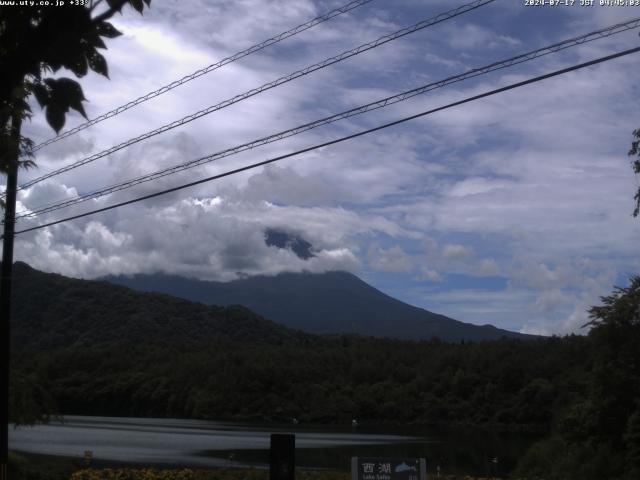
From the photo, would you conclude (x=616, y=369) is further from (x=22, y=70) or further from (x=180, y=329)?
(x=180, y=329)

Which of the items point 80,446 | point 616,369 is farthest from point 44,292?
point 616,369

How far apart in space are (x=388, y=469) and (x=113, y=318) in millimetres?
129546

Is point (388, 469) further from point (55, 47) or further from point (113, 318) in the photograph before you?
point (113, 318)

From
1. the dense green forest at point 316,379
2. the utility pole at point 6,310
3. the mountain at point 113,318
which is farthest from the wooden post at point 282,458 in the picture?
the mountain at point 113,318

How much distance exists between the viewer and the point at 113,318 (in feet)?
451

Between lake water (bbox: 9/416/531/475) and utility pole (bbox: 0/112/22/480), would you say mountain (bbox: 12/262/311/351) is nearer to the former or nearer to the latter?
lake water (bbox: 9/416/531/475)

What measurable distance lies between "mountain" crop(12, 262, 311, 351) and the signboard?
102947 mm

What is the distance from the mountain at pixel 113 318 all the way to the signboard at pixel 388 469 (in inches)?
4053

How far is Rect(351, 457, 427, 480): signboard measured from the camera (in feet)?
42.9

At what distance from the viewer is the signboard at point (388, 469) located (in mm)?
13086

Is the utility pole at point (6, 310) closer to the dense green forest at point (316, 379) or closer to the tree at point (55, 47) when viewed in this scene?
the tree at point (55, 47)

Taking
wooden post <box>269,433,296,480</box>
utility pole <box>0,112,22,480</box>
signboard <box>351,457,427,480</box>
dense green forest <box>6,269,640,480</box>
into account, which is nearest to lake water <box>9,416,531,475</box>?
dense green forest <box>6,269,640,480</box>

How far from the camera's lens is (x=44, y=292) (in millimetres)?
128250

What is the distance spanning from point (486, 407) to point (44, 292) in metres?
77.2
